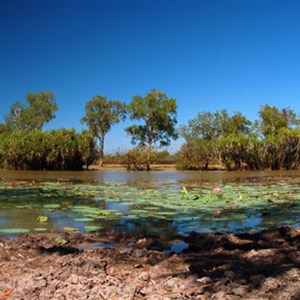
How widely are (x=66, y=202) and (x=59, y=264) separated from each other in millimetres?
4397

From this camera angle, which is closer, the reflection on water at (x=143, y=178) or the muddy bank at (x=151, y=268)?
the muddy bank at (x=151, y=268)

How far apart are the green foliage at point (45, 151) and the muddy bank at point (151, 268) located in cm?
2189

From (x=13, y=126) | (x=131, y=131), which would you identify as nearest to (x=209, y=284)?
(x=131, y=131)

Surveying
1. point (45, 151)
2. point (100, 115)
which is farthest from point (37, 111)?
point (45, 151)

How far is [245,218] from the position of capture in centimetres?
567

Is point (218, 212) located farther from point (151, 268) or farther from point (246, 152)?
point (246, 152)

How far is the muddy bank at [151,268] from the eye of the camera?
2471 mm

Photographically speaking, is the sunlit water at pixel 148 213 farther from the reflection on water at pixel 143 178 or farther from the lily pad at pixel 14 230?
the reflection on water at pixel 143 178

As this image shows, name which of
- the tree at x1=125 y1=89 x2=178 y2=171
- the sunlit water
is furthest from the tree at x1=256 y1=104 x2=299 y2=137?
the sunlit water

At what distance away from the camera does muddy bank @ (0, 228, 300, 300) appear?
247 cm

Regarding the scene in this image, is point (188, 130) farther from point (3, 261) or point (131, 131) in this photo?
point (3, 261)

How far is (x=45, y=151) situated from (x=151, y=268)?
23.5m

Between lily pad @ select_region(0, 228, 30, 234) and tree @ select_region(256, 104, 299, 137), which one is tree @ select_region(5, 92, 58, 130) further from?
lily pad @ select_region(0, 228, 30, 234)

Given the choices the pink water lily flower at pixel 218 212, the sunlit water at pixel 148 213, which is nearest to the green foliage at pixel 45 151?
the sunlit water at pixel 148 213
